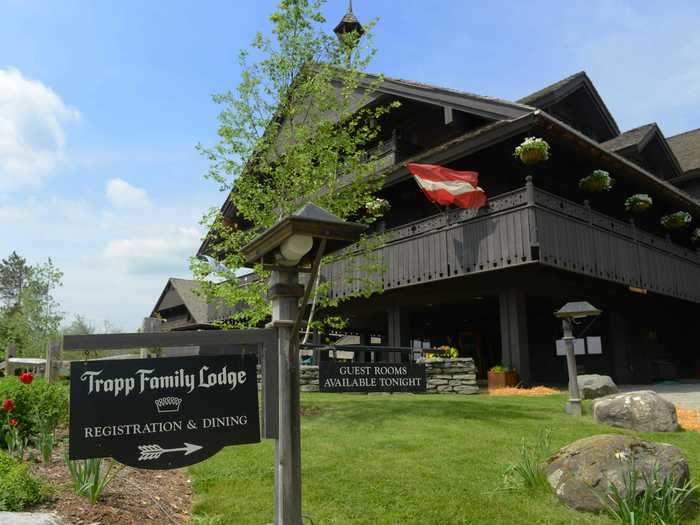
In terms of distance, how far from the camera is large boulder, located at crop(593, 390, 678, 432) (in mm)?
7992

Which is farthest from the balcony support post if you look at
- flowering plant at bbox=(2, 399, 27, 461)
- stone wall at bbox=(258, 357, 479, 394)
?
Answer: flowering plant at bbox=(2, 399, 27, 461)

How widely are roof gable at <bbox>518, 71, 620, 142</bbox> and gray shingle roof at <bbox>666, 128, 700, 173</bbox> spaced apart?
4.35m

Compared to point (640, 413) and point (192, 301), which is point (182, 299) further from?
point (640, 413)

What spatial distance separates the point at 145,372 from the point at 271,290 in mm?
943

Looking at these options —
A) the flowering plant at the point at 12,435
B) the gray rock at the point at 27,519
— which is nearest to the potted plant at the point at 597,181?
the flowering plant at the point at 12,435

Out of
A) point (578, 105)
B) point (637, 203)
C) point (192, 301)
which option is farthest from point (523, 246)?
point (192, 301)

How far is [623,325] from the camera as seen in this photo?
1844 centimetres

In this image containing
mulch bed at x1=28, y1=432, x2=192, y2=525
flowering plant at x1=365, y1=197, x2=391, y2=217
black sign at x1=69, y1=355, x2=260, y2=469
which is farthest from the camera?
flowering plant at x1=365, y1=197, x2=391, y2=217

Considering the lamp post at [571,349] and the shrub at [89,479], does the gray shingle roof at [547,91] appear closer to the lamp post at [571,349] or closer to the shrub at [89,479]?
the lamp post at [571,349]

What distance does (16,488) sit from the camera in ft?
13.6

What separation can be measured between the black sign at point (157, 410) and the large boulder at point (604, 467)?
2.92 m

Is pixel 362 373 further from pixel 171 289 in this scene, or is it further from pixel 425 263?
pixel 171 289

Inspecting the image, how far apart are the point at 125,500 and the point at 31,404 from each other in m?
2.79

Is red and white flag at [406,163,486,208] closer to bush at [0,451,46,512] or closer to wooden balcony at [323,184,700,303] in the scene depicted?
wooden balcony at [323,184,700,303]
